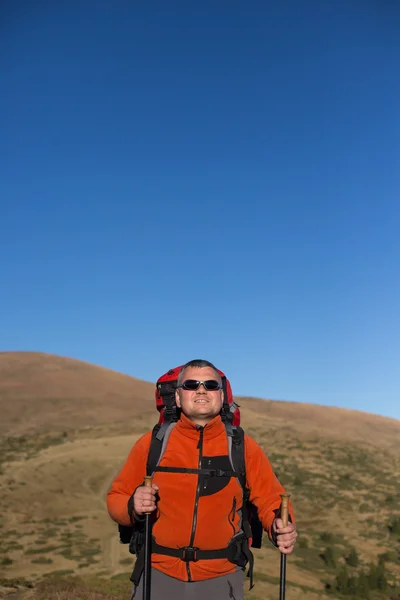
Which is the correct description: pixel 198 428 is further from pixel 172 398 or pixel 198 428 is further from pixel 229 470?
pixel 172 398

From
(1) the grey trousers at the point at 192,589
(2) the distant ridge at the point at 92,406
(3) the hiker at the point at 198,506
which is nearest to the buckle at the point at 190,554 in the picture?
(3) the hiker at the point at 198,506

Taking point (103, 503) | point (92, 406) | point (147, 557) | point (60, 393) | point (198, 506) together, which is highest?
point (198, 506)

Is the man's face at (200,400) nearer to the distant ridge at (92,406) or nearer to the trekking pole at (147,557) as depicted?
the trekking pole at (147,557)

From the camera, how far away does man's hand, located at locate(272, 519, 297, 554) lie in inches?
136

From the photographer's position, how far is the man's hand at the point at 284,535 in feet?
11.3

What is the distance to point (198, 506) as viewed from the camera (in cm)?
350

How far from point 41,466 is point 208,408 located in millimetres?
27731

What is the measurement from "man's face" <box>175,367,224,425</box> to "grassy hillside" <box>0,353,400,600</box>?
23.2ft

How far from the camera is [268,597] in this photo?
11594 mm

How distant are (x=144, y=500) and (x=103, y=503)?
21.2 meters

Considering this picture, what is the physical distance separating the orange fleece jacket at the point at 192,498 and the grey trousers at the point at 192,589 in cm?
4

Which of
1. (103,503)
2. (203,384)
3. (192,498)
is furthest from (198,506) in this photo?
(103,503)

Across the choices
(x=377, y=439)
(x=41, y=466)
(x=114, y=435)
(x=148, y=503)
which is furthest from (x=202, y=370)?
(x=377, y=439)

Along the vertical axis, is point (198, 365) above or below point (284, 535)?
above
